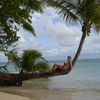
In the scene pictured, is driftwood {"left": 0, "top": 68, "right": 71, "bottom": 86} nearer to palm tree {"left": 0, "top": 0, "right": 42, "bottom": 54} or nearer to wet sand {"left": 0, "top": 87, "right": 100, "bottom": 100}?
wet sand {"left": 0, "top": 87, "right": 100, "bottom": 100}

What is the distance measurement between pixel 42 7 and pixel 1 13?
7370 mm

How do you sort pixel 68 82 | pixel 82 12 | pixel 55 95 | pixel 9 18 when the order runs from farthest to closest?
pixel 68 82 < pixel 82 12 < pixel 55 95 < pixel 9 18

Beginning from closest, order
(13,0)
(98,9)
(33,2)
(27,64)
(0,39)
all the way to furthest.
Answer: (13,0) → (0,39) → (33,2) → (98,9) → (27,64)

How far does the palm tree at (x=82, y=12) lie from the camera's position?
21.3m

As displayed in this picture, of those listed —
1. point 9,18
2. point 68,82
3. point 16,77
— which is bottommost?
point 68,82

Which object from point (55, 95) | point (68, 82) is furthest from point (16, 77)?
point (68, 82)

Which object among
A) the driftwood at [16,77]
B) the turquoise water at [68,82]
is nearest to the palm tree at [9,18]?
the driftwood at [16,77]

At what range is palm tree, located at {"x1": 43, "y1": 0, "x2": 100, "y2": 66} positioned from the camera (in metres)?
21.3

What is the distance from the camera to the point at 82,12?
21625mm

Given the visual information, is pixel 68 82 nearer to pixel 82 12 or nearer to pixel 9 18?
pixel 82 12

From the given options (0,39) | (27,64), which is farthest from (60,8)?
(0,39)

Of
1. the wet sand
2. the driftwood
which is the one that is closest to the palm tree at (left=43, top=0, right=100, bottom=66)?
the driftwood

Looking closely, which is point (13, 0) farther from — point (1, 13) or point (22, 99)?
point (22, 99)

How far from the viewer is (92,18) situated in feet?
70.3
